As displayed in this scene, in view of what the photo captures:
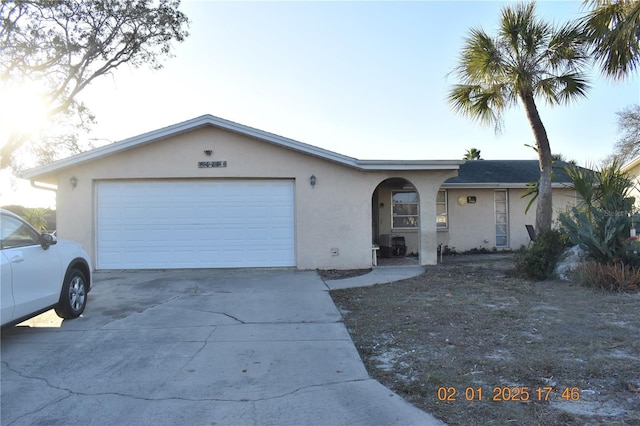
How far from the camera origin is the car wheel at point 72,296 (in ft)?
20.8

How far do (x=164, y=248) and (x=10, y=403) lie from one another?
7.99 metres

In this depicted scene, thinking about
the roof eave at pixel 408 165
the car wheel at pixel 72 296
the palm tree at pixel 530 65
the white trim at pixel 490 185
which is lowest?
the car wheel at pixel 72 296

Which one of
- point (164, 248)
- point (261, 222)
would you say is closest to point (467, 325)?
point (261, 222)

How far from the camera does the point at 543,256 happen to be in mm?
9789

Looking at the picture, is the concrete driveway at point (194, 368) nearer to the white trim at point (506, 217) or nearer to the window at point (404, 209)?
the window at point (404, 209)

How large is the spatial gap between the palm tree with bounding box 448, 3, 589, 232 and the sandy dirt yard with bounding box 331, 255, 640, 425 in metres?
4.23

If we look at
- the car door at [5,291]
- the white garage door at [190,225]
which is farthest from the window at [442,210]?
the car door at [5,291]

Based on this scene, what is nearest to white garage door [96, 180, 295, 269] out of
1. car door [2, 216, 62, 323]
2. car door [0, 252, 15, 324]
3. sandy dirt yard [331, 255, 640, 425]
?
sandy dirt yard [331, 255, 640, 425]

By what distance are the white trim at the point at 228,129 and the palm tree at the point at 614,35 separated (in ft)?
13.2

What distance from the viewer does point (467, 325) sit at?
609cm

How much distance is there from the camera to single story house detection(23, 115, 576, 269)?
11602mm

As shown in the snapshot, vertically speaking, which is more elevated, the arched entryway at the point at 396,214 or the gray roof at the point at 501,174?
the gray roof at the point at 501,174

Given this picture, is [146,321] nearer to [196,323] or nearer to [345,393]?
[196,323]

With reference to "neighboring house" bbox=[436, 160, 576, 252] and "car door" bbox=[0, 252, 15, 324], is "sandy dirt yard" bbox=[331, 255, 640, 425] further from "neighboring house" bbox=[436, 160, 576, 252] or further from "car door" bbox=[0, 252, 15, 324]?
"neighboring house" bbox=[436, 160, 576, 252]
